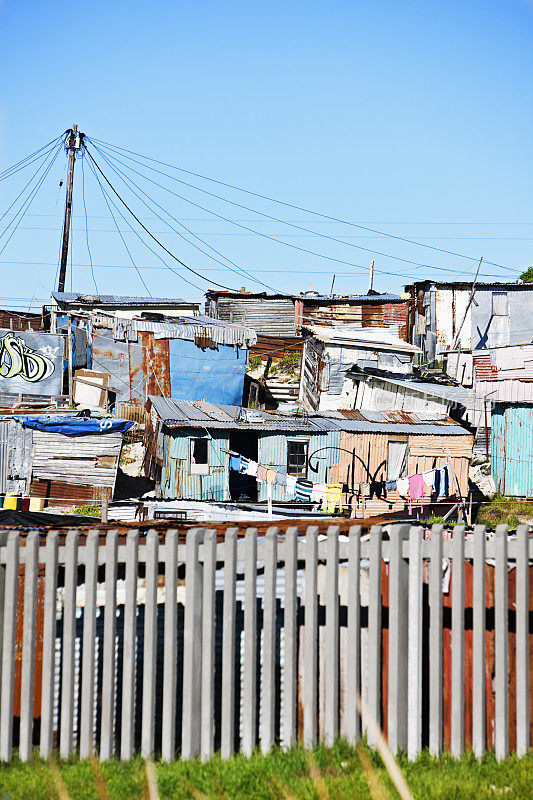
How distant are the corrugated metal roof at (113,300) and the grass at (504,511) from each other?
25.6m

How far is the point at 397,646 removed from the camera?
4547 millimetres

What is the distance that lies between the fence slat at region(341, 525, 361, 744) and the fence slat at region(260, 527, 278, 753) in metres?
0.47

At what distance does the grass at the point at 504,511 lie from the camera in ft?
86.0

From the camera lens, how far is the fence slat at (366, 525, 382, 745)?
4.56 m

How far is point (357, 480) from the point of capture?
2712cm

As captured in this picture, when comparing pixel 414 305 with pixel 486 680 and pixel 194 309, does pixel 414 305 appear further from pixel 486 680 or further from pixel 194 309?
pixel 486 680

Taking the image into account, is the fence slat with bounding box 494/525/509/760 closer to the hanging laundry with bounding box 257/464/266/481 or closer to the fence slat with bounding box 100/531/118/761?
the fence slat with bounding box 100/531/118/761

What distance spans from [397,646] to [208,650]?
3.94 feet

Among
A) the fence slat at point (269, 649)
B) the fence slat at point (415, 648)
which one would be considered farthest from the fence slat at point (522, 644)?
the fence slat at point (269, 649)

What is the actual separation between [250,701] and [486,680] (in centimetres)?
161

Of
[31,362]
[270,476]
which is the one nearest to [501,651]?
[270,476]

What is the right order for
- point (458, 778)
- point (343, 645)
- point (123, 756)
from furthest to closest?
point (343, 645) < point (123, 756) < point (458, 778)

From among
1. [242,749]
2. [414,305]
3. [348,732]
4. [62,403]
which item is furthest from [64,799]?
[414,305]

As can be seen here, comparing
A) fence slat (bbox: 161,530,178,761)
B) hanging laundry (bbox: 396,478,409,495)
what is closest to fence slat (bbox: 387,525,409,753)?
fence slat (bbox: 161,530,178,761)
